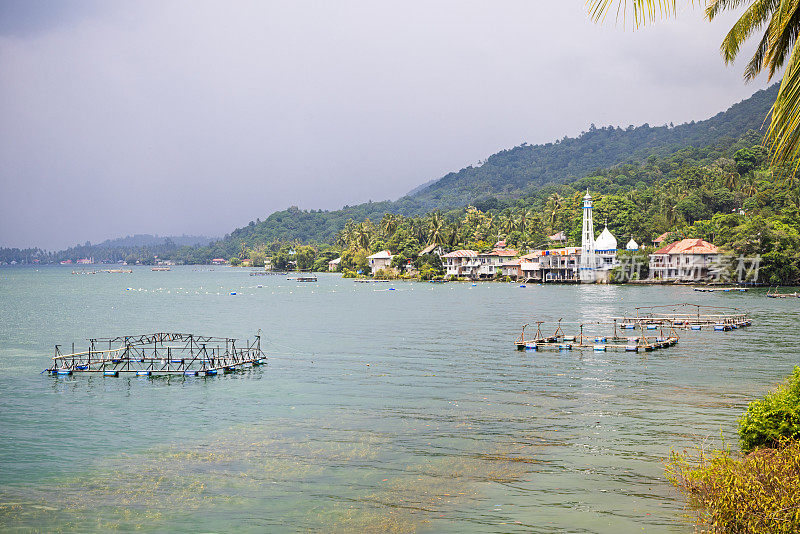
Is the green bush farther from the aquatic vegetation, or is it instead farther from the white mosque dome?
the white mosque dome

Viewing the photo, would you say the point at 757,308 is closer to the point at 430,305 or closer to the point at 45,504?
the point at 430,305

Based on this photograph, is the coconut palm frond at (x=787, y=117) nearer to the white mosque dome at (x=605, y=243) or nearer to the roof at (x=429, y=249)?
the white mosque dome at (x=605, y=243)

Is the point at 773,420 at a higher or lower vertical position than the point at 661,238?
lower

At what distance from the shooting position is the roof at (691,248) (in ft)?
362

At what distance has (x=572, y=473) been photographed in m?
18.9

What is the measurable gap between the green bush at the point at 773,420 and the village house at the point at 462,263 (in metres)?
123

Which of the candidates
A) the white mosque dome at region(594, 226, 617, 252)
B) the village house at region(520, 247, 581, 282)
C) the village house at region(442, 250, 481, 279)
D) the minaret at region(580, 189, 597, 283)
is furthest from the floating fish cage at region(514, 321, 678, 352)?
the village house at region(442, 250, 481, 279)

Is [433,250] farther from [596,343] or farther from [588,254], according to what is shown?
[596,343]

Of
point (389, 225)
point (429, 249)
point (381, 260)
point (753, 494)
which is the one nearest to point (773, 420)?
point (753, 494)

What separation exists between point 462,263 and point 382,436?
119880 millimetres

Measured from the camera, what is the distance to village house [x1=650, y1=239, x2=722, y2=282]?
109969mm

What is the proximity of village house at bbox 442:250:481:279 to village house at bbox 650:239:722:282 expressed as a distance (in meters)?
37.9

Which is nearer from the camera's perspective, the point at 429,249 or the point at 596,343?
the point at 596,343

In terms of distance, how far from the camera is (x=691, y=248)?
111 meters
